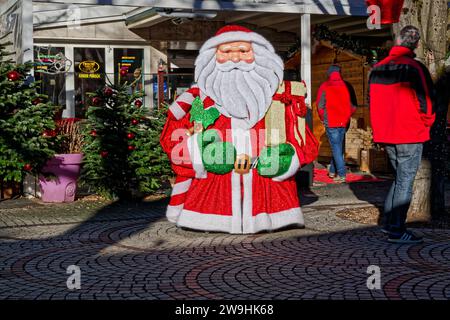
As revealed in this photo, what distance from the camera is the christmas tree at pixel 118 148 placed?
1003cm

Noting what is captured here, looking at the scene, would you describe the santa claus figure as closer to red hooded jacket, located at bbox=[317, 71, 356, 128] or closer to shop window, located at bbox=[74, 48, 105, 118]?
red hooded jacket, located at bbox=[317, 71, 356, 128]

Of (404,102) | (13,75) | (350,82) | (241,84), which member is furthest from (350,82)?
(404,102)

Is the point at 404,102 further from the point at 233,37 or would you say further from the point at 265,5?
the point at 265,5

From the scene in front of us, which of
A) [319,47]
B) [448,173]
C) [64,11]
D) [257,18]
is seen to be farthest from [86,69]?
[448,173]

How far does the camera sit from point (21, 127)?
959 cm

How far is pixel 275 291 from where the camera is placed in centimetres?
505

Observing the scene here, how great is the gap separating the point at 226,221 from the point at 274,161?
735mm

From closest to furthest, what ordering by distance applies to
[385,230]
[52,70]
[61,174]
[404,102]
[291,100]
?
[404,102] → [385,230] → [291,100] → [61,174] → [52,70]

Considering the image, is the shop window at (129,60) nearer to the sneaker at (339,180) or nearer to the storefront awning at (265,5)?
the storefront awning at (265,5)

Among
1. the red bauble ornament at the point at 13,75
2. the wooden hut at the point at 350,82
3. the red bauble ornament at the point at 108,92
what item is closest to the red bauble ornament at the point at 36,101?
the red bauble ornament at the point at 13,75

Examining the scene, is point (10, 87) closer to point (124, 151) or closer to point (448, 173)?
point (124, 151)

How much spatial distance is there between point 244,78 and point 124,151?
3182 mm

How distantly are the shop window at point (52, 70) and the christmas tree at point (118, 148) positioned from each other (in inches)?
228

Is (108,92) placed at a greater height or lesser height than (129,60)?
lesser
